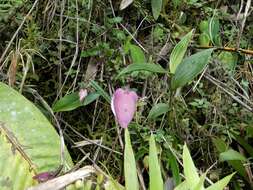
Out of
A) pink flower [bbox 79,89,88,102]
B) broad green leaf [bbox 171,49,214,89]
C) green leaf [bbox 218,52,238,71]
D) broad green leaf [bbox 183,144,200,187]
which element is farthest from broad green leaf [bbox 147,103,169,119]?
broad green leaf [bbox 183,144,200,187]

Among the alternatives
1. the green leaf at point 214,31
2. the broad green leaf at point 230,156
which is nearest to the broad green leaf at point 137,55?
the green leaf at point 214,31

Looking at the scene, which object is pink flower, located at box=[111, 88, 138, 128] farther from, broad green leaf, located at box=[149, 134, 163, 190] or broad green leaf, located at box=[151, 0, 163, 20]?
broad green leaf, located at box=[151, 0, 163, 20]

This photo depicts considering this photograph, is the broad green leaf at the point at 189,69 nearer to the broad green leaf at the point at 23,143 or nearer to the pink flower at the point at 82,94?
the pink flower at the point at 82,94

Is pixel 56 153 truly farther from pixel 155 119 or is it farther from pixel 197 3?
pixel 197 3

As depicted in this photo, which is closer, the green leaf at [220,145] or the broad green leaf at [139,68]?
the broad green leaf at [139,68]

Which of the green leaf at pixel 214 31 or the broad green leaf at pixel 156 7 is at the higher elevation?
the broad green leaf at pixel 156 7

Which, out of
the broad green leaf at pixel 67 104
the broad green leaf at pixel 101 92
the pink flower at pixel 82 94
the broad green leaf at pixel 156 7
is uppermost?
the broad green leaf at pixel 156 7
